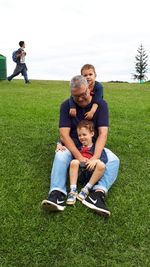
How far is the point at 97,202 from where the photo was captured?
17.5 ft

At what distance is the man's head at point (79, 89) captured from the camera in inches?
231

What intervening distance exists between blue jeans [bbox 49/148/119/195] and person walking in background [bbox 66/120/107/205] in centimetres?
8

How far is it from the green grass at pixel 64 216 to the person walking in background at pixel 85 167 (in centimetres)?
18

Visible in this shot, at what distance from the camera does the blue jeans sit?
→ 5.61 meters

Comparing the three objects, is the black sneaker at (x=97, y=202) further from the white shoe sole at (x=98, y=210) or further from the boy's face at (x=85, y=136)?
the boy's face at (x=85, y=136)

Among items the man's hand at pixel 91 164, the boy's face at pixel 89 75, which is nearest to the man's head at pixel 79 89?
the boy's face at pixel 89 75

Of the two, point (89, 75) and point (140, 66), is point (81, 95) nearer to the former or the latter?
point (89, 75)

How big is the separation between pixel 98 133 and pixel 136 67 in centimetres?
7878

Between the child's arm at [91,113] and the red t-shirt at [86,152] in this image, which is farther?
the child's arm at [91,113]

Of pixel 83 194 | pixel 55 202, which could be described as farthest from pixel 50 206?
pixel 83 194

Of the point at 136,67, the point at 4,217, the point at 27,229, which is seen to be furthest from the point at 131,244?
the point at 136,67

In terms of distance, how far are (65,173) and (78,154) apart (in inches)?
11.9

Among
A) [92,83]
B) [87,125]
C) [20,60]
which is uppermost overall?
[20,60]

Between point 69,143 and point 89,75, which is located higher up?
point 89,75
